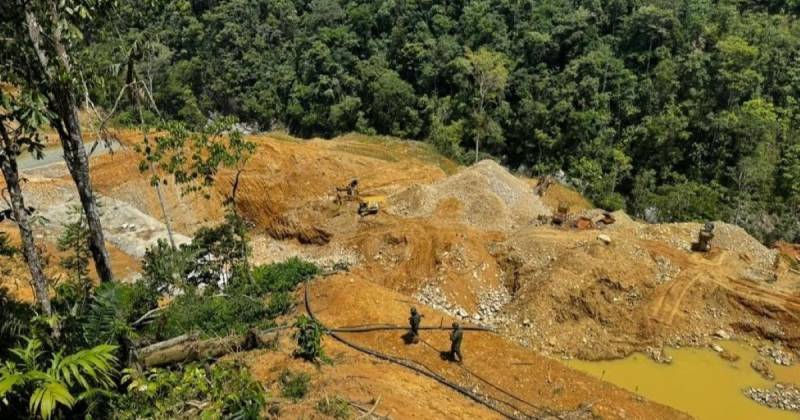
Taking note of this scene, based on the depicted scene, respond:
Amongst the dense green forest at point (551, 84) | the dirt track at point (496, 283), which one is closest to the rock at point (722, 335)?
the dirt track at point (496, 283)

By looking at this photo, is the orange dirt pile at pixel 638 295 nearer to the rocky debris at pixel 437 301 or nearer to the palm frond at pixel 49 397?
the rocky debris at pixel 437 301

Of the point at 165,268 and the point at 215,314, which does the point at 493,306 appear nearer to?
the point at 215,314

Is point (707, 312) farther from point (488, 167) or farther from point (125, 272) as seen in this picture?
point (125, 272)

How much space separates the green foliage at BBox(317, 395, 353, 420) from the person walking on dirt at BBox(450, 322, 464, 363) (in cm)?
420

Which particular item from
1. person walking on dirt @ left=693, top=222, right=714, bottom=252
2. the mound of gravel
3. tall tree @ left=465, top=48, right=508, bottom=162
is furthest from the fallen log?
tall tree @ left=465, top=48, right=508, bottom=162

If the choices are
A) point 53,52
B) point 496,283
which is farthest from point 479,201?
point 53,52

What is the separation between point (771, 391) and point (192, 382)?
41.5 ft

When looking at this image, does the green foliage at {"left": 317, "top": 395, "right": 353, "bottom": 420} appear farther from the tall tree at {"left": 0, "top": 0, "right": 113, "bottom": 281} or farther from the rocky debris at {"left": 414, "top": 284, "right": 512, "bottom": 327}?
the rocky debris at {"left": 414, "top": 284, "right": 512, "bottom": 327}

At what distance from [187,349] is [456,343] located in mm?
5242

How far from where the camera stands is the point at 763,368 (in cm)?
1346

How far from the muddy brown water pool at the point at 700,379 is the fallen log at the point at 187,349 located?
8.10m

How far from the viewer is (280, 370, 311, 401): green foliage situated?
806 cm

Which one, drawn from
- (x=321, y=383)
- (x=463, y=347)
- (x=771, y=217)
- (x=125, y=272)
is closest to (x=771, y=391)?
(x=463, y=347)

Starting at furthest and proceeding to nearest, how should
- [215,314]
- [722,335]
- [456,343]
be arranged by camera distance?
[722,335], [215,314], [456,343]
